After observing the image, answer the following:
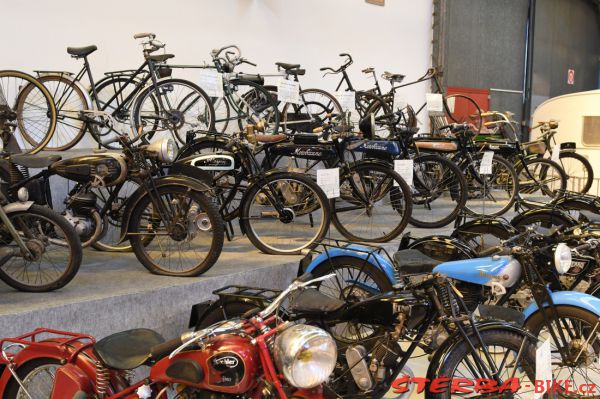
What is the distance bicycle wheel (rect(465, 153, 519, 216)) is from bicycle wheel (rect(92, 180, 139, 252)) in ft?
11.2

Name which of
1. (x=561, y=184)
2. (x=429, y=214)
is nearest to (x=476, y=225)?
(x=429, y=214)

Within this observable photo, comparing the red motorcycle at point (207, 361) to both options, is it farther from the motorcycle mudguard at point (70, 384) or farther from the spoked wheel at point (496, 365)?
the spoked wheel at point (496, 365)

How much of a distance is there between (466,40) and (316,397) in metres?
8.66

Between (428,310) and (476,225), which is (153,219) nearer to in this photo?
(428,310)

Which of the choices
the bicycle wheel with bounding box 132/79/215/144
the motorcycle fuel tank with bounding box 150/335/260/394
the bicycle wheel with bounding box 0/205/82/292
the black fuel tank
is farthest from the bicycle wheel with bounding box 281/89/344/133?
the motorcycle fuel tank with bounding box 150/335/260/394

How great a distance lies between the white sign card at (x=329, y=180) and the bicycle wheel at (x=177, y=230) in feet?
2.93

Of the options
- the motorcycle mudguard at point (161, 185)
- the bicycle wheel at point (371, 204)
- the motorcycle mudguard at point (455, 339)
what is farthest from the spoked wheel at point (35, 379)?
the bicycle wheel at point (371, 204)

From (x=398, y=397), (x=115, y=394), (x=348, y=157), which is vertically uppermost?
(x=348, y=157)

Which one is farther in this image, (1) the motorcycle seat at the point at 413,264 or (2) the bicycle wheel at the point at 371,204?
(2) the bicycle wheel at the point at 371,204

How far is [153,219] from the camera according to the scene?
11.5 feet

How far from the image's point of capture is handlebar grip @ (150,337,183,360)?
1913 mm

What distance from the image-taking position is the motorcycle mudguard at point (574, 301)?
103 inches

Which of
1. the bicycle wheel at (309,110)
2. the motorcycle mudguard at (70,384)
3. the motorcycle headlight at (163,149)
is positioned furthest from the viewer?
the bicycle wheel at (309,110)

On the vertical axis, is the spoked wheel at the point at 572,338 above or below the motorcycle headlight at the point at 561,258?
below
